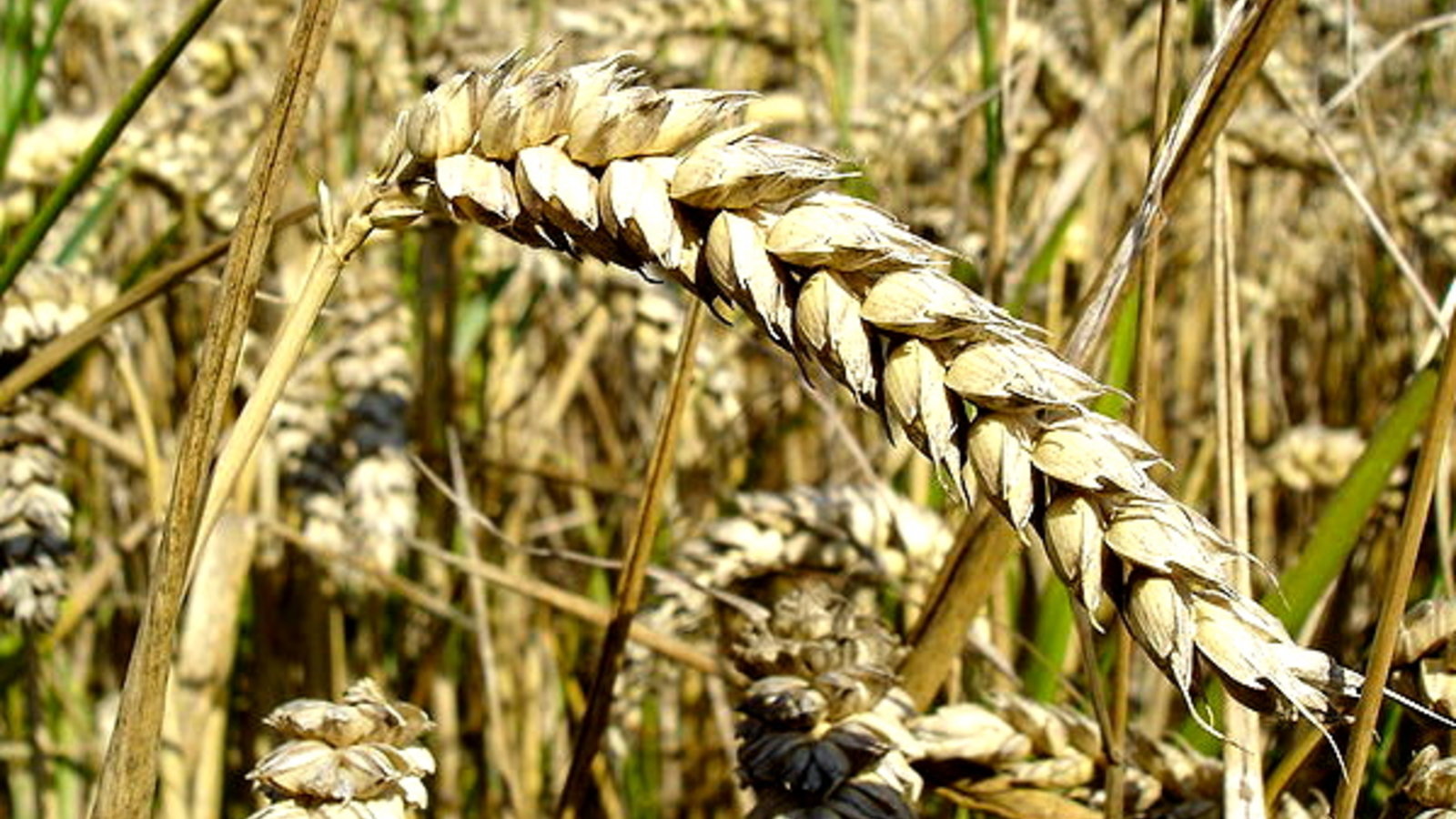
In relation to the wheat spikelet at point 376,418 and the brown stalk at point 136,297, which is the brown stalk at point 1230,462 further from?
the wheat spikelet at point 376,418

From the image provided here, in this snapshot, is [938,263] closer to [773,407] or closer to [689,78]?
[773,407]

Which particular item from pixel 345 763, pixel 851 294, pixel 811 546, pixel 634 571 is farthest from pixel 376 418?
pixel 851 294

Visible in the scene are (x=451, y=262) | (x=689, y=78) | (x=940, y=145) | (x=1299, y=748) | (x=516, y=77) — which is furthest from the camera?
(x=940, y=145)

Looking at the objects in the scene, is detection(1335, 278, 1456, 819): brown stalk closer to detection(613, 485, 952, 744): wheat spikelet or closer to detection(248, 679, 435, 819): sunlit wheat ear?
detection(248, 679, 435, 819): sunlit wheat ear

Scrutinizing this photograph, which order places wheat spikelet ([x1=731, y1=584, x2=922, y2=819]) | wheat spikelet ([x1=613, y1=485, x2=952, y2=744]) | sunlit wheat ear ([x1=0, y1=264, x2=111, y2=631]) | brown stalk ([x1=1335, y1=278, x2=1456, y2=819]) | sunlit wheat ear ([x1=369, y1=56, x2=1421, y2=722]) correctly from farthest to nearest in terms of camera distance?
wheat spikelet ([x1=613, y1=485, x2=952, y2=744]) → sunlit wheat ear ([x1=0, y1=264, x2=111, y2=631]) → wheat spikelet ([x1=731, y1=584, x2=922, y2=819]) → brown stalk ([x1=1335, y1=278, x2=1456, y2=819]) → sunlit wheat ear ([x1=369, y1=56, x2=1421, y2=722])

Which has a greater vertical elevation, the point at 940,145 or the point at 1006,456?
the point at 940,145

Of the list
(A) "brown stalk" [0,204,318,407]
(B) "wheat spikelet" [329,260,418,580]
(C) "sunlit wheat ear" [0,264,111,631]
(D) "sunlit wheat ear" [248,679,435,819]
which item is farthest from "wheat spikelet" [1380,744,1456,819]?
(B) "wheat spikelet" [329,260,418,580]

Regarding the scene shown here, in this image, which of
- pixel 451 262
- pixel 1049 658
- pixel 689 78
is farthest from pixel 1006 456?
pixel 689 78

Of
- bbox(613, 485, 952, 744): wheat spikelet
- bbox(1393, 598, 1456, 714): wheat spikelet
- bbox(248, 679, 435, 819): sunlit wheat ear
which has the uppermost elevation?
bbox(613, 485, 952, 744): wheat spikelet
